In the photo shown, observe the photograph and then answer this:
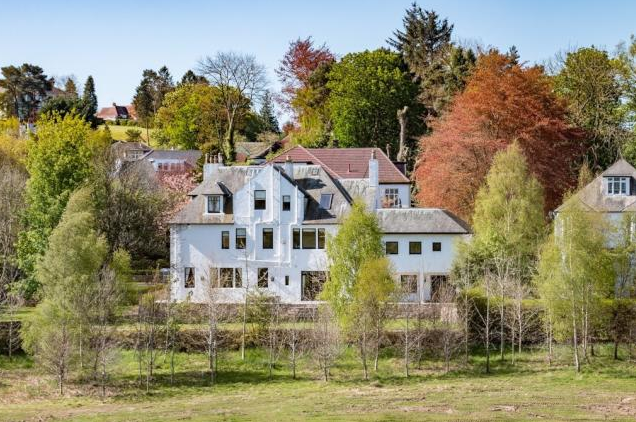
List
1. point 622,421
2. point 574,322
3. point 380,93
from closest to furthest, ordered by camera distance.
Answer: point 622,421 < point 574,322 < point 380,93

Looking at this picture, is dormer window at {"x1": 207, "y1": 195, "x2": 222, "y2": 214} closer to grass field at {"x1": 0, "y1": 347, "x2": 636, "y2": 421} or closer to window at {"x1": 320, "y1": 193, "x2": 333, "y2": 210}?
window at {"x1": 320, "y1": 193, "x2": 333, "y2": 210}

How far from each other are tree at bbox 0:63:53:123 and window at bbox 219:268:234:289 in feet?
264

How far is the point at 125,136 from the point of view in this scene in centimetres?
12769

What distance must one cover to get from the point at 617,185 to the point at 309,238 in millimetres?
18026

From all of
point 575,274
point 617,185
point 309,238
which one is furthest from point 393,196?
point 575,274

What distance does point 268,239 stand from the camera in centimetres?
5312

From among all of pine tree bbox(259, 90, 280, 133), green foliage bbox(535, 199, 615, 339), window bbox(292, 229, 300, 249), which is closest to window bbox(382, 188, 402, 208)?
window bbox(292, 229, 300, 249)

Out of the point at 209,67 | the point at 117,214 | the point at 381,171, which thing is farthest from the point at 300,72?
the point at 117,214

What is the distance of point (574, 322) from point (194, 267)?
71.2 feet

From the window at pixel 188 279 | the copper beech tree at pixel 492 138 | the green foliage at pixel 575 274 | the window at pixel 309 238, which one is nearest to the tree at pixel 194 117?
the copper beech tree at pixel 492 138

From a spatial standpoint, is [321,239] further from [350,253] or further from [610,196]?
[610,196]

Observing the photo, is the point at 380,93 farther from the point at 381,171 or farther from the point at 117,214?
the point at 117,214

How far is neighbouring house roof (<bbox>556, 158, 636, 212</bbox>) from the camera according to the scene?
52344 millimetres

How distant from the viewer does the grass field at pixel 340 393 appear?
33031 mm
